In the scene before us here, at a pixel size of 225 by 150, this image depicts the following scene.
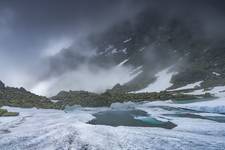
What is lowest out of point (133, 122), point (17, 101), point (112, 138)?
point (112, 138)

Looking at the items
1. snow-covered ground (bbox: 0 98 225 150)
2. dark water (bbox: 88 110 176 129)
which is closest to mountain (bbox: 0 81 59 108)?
dark water (bbox: 88 110 176 129)

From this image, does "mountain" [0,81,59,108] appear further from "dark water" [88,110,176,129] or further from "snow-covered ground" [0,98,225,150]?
"snow-covered ground" [0,98,225,150]

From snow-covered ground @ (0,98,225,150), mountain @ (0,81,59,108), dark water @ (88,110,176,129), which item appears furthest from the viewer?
mountain @ (0,81,59,108)

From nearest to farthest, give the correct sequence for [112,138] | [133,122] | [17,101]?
[112,138] → [133,122] → [17,101]

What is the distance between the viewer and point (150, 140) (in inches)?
1241

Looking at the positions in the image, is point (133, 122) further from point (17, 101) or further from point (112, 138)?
point (17, 101)

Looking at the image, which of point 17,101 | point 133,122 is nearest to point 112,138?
point 133,122

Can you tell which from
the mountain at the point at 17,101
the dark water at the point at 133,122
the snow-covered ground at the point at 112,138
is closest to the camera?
the snow-covered ground at the point at 112,138

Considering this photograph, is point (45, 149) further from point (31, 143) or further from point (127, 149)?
point (127, 149)

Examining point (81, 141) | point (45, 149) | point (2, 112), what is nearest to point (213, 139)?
point (81, 141)

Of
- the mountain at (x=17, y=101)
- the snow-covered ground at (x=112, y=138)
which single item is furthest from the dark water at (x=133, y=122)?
the mountain at (x=17, y=101)

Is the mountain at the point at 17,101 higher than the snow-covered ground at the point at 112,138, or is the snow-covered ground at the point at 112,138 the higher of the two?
the mountain at the point at 17,101

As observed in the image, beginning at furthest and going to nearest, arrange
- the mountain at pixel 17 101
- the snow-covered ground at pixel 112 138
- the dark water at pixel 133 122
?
the mountain at pixel 17 101, the dark water at pixel 133 122, the snow-covered ground at pixel 112 138

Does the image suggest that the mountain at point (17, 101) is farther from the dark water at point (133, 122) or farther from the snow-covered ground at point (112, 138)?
the snow-covered ground at point (112, 138)
